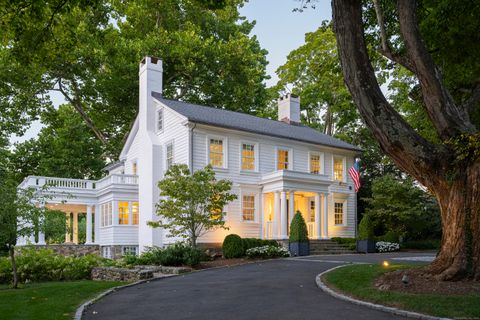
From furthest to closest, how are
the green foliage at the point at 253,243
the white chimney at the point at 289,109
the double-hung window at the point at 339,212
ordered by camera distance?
1. the white chimney at the point at 289,109
2. the double-hung window at the point at 339,212
3. the green foliage at the point at 253,243

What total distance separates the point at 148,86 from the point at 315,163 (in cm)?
1083

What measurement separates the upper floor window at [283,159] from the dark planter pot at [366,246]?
5954 millimetres

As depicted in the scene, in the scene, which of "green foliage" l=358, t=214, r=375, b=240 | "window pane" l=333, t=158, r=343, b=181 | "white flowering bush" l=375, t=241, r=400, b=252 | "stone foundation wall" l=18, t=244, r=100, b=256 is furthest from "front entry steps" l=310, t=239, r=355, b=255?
"stone foundation wall" l=18, t=244, r=100, b=256

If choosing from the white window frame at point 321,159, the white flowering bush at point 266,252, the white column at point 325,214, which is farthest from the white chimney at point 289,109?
the white flowering bush at point 266,252

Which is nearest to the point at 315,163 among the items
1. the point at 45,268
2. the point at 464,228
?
the point at 45,268

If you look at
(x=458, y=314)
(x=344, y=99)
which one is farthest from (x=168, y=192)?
(x=344, y=99)

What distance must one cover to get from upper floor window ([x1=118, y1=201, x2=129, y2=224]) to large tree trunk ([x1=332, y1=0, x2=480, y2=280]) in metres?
21.2

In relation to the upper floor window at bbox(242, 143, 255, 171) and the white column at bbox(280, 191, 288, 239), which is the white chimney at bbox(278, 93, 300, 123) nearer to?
the upper floor window at bbox(242, 143, 255, 171)

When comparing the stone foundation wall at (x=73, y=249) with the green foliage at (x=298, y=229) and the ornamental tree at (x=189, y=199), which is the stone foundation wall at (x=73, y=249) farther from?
the green foliage at (x=298, y=229)

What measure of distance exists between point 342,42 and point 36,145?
1390 inches

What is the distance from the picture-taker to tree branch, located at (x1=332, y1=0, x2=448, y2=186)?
10344 millimetres

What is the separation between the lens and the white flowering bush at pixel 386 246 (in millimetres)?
27522

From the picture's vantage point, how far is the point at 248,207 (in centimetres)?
2766

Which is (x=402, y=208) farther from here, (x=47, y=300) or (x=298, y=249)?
(x=47, y=300)
